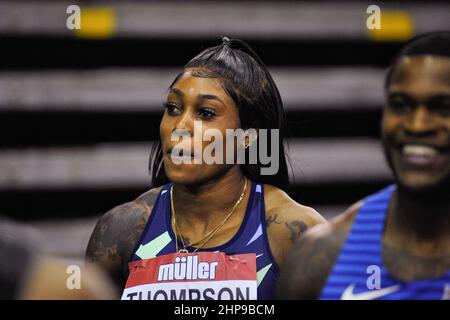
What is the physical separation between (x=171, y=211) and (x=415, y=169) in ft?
4.31

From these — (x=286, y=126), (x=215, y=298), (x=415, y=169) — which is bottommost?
(x=215, y=298)

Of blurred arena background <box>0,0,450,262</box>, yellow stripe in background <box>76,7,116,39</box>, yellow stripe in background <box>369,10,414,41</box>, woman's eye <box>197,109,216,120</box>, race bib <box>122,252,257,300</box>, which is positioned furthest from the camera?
blurred arena background <box>0,0,450,262</box>

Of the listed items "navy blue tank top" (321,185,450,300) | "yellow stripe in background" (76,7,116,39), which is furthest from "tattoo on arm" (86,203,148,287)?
"yellow stripe in background" (76,7,116,39)

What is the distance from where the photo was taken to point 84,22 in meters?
5.53

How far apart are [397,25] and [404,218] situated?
2.70 meters

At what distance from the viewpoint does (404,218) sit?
2.88 meters

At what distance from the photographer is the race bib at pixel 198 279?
3.33 meters

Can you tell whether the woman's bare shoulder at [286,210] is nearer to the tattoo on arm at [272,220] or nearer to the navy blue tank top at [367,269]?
the tattoo on arm at [272,220]

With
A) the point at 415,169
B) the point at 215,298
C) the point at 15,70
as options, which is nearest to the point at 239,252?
the point at 215,298

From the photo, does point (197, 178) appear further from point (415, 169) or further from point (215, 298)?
point (415, 169)

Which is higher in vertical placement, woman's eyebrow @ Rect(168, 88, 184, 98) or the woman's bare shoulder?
woman's eyebrow @ Rect(168, 88, 184, 98)

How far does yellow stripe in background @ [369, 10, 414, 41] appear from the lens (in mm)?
5215

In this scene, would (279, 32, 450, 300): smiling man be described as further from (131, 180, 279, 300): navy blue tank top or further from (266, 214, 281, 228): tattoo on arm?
(266, 214, 281, 228): tattoo on arm

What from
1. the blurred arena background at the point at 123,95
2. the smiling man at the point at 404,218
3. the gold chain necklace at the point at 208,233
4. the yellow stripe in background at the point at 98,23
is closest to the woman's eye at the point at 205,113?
the gold chain necklace at the point at 208,233
